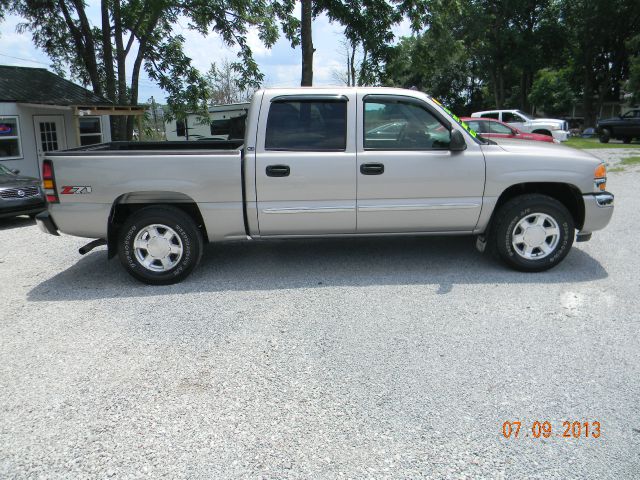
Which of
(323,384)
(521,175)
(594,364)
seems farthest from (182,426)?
(521,175)

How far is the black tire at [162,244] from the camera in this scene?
5.52m

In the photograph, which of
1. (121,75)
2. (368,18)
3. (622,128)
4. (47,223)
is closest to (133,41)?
(121,75)

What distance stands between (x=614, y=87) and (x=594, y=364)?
46.6m

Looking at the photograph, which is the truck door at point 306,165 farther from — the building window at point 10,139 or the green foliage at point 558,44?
the green foliage at point 558,44

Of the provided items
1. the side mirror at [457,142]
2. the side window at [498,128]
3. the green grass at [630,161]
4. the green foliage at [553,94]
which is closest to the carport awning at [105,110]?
the side window at [498,128]

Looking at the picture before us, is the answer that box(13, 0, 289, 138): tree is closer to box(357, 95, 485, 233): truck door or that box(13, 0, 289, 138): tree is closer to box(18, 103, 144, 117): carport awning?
box(18, 103, 144, 117): carport awning

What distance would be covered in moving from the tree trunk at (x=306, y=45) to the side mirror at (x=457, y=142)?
9.90 metres

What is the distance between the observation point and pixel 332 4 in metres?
16.1

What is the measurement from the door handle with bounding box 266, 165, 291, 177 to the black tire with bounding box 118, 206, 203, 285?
3.07 ft

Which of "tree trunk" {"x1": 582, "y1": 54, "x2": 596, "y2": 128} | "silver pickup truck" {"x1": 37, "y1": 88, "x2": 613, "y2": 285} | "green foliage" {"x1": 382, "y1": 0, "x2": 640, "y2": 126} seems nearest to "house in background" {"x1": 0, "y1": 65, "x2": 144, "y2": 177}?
"silver pickup truck" {"x1": 37, "y1": 88, "x2": 613, "y2": 285}

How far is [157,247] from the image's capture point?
18.3 ft

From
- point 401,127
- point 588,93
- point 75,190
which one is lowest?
point 75,190

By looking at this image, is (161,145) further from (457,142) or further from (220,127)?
(220,127)

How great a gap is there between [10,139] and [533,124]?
20.3 meters
